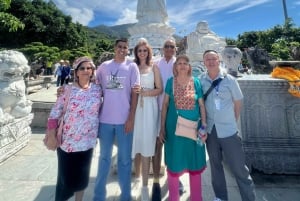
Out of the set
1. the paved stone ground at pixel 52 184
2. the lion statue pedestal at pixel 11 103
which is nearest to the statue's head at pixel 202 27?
the lion statue pedestal at pixel 11 103

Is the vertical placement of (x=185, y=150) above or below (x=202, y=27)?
below

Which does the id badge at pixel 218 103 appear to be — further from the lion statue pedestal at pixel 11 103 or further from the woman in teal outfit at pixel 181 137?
the lion statue pedestal at pixel 11 103

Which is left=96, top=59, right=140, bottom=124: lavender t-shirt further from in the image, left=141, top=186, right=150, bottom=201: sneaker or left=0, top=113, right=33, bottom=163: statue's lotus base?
left=0, top=113, right=33, bottom=163: statue's lotus base

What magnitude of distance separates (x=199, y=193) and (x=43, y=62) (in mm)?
21941

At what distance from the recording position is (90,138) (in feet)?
7.95

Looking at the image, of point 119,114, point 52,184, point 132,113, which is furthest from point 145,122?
point 52,184

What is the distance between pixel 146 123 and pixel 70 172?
3.20 ft

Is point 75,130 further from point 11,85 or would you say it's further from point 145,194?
point 11,85

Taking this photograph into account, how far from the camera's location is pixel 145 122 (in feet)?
9.11

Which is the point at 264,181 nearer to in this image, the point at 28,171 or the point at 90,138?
the point at 90,138

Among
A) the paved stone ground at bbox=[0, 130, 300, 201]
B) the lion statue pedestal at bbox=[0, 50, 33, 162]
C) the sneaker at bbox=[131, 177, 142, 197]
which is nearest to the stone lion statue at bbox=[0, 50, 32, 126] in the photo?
A: the lion statue pedestal at bbox=[0, 50, 33, 162]

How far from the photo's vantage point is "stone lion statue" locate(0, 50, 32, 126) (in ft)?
13.9

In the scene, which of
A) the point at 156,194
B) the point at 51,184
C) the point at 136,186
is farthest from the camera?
the point at 51,184

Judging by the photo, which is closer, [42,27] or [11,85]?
[11,85]
